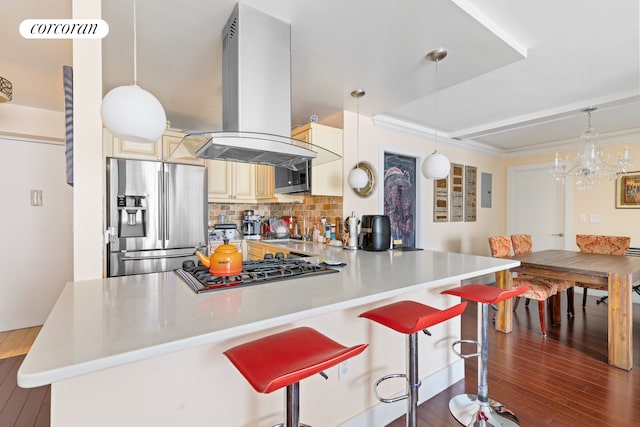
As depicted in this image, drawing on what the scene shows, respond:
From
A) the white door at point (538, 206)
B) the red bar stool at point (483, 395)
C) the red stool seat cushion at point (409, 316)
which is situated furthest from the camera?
the white door at point (538, 206)

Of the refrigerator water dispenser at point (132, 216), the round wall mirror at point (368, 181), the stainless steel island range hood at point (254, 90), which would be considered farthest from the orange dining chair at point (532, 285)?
the refrigerator water dispenser at point (132, 216)

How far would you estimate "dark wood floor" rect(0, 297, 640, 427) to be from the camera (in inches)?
69.1

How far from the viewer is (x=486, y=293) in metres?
1.73

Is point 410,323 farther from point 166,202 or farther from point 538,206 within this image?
point 538,206

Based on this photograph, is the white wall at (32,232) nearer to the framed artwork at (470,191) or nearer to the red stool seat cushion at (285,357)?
the red stool seat cushion at (285,357)

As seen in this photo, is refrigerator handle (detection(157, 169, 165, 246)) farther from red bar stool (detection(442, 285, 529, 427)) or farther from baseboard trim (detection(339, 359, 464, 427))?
red bar stool (detection(442, 285, 529, 427))

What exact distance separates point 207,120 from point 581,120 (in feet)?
14.5

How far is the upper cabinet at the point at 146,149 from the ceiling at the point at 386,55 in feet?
1.08

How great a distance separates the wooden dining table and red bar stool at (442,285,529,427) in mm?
1294

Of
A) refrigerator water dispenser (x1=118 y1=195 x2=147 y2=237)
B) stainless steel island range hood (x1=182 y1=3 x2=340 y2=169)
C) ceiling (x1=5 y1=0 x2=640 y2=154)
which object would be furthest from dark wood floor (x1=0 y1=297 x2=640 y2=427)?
ceiling (x1=5 y1=0 x2=640 y2=154)

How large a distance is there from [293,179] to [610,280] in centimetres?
284

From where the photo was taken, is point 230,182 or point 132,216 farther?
point 230,182

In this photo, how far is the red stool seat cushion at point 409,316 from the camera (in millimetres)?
1231

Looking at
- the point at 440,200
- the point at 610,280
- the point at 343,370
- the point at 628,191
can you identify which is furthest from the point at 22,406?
the point at 628,191
